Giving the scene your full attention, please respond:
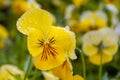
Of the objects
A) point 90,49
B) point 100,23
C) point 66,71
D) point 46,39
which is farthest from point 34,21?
point 100,23

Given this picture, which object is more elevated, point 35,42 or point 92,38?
point 92,38

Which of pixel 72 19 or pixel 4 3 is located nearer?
pixel 72 19

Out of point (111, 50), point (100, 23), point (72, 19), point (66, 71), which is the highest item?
→ point (72, 19)

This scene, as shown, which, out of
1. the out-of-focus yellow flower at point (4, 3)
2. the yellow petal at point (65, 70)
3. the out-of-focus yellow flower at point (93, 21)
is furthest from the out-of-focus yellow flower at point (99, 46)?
the out-of-focus yellow flower at point (4, 3)

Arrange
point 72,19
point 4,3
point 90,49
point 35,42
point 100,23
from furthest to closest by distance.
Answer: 1. point 4,3
2. point 72,19
3. point 100,23
4. point 90,49
5. point 35,42

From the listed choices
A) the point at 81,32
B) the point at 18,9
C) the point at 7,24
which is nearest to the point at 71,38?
the point at 81,32

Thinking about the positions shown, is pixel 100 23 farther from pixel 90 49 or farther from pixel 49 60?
pixel 49 60

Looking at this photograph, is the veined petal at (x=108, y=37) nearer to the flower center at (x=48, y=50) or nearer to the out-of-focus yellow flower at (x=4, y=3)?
the flower center at (x=48, y=50)
